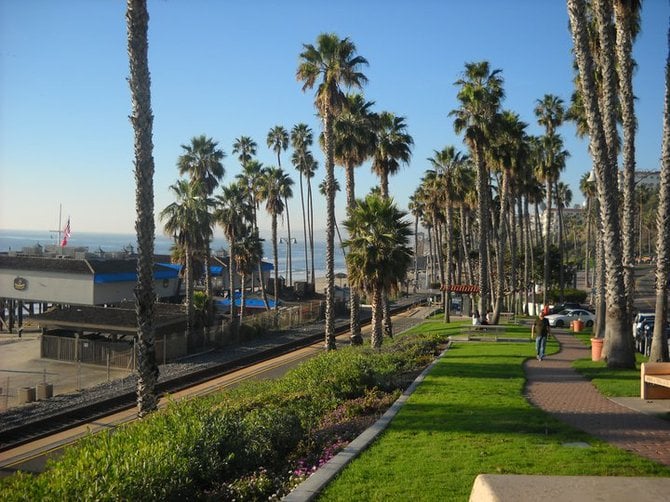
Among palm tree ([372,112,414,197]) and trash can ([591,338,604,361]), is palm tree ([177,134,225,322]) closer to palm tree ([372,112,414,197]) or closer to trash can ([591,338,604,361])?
palm tree ([372,112,414,197])

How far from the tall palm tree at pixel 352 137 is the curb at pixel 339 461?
22735 mm

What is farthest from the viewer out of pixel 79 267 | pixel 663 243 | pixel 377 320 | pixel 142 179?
pixel 79 267

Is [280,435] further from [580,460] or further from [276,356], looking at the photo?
[276,356]

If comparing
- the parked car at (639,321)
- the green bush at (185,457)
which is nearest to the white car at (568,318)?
the parked car at (639,321)

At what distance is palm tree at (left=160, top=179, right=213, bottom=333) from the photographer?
122ft

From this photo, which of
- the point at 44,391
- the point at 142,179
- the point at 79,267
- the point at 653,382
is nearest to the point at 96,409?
the point at 44,391

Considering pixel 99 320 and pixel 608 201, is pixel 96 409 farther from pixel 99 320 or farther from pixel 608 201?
pixel 608 201

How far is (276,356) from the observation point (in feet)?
116

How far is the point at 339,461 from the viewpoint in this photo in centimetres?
902

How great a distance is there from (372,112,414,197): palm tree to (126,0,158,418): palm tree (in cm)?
2531

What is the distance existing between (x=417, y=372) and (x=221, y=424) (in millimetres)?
10432

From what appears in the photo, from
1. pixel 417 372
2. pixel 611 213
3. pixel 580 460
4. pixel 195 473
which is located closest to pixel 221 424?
pixel 195 473

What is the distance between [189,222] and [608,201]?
87.2 feet

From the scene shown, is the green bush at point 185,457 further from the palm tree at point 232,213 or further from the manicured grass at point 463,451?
the palm tree at point 232,213
